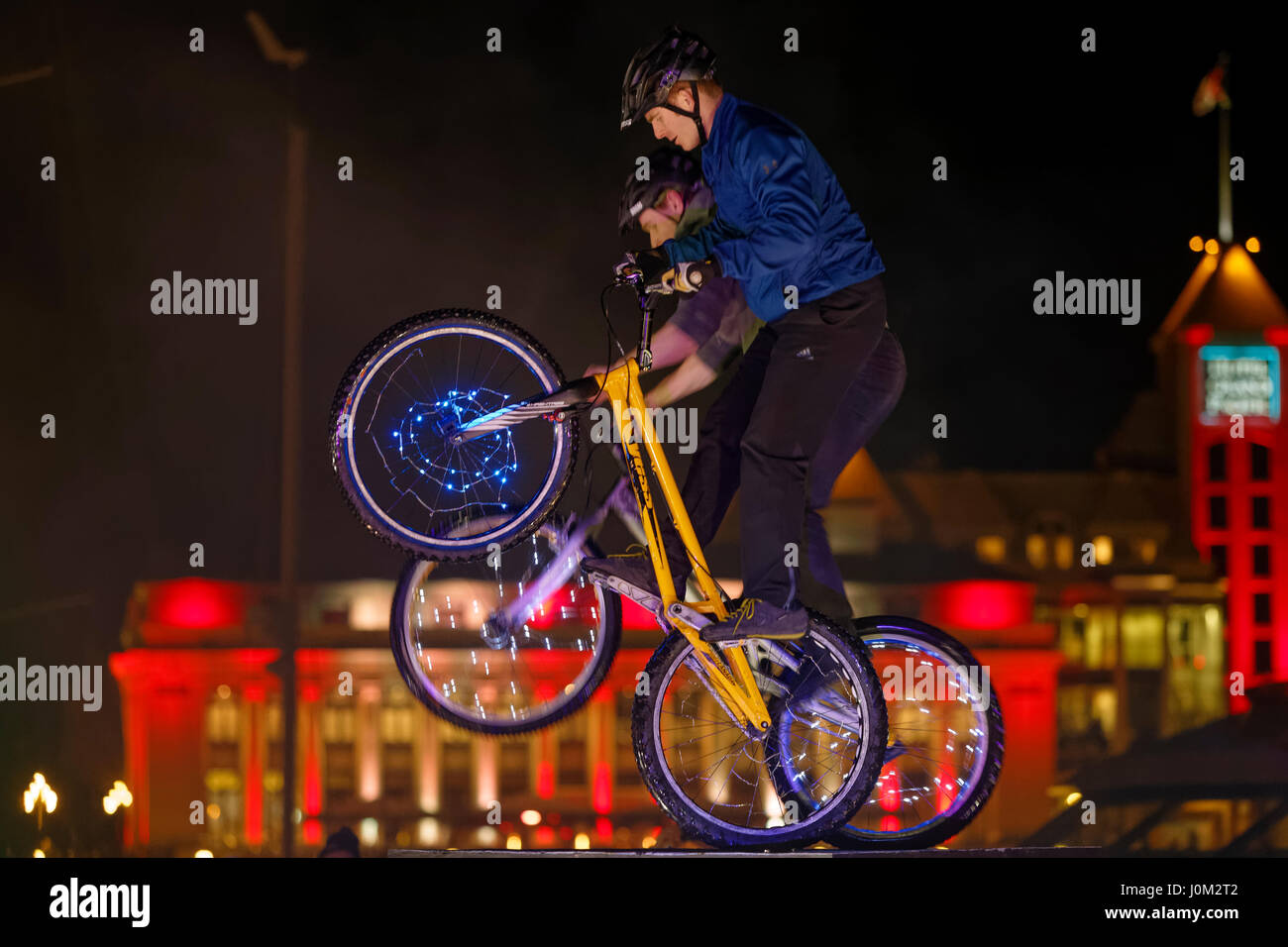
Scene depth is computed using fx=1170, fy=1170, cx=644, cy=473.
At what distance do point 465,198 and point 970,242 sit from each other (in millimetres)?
2032

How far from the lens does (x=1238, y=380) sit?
18.6ft

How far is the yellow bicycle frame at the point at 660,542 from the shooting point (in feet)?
10.9

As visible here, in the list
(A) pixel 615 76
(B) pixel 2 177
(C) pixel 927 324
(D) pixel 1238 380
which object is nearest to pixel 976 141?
(C) pixel 927 324

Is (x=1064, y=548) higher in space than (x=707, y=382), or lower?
lower

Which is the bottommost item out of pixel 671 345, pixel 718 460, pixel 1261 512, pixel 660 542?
pixel 660 542

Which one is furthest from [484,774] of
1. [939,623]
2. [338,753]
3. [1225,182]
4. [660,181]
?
[1225,182]

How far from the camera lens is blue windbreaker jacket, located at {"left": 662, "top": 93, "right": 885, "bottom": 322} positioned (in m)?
3.18

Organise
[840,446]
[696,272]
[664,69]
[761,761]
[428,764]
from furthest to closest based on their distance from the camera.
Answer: [428,764]
[840,446]
[761,761]
[664,69]
[696,272]

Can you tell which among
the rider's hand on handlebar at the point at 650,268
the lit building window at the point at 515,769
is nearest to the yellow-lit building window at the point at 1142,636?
the lit building window at the point at 515,769

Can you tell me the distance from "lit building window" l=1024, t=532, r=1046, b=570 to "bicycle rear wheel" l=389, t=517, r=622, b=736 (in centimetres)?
257

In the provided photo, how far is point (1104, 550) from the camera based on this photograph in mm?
4801

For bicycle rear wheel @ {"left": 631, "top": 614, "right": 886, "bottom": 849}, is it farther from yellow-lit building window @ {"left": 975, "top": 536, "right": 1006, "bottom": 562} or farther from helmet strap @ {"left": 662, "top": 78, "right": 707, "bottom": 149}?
yellow-lit building window @ {"left": 975, "top": 536, "right": 1006, "bottom": 562}

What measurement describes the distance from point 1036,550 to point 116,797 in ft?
13.5

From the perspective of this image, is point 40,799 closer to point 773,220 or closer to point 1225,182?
point 773,220
